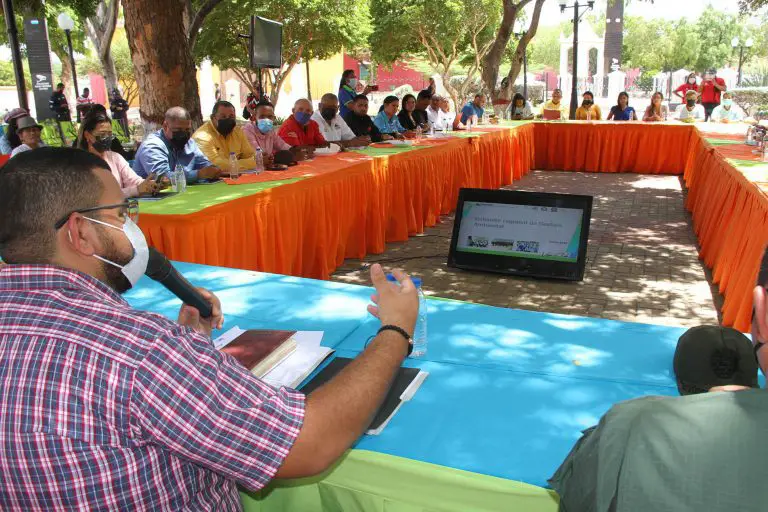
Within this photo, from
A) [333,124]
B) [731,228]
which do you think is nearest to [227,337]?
[731,228]

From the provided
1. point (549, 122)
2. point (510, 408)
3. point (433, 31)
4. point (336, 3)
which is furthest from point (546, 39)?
point (510, 408)

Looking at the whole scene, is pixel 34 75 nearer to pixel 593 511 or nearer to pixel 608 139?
pixel 608 139

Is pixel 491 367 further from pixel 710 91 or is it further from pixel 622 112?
pixel 710 91

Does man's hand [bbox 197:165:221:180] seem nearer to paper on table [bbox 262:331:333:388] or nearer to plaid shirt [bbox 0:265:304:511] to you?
paper on table [bbox 262:331:333:388]

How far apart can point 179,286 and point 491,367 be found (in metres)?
0.87

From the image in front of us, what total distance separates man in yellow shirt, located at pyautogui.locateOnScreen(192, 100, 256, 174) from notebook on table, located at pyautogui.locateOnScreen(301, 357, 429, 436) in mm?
3663

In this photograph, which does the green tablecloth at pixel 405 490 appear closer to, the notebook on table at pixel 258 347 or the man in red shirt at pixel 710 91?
the notebook on table at pixel 258 347

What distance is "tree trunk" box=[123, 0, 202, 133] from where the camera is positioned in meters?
6.19

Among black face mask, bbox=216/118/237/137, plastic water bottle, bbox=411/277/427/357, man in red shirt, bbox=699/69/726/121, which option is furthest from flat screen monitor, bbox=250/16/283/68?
man in red shirt, bbox=699/69/726/121

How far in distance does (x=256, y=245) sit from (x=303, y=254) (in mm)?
860

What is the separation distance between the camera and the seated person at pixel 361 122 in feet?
24.9

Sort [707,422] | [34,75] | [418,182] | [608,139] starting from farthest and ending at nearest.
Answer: [608,139] < [34,75] < [418,182] < [707,422]

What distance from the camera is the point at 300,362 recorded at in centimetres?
152

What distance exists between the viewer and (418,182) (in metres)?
6.27
